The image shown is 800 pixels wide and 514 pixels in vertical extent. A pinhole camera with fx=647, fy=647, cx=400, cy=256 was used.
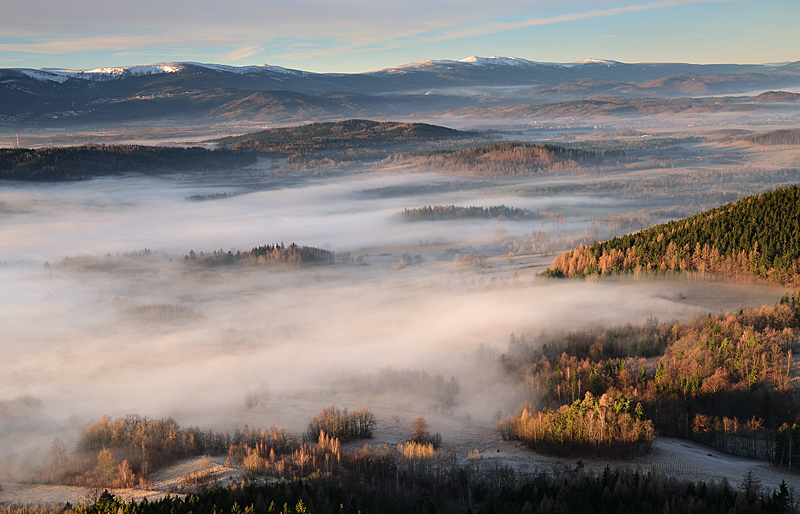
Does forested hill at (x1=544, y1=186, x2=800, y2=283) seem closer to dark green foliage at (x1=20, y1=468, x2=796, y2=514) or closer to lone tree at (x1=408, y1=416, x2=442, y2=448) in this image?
lone tree at (x1=408, y1=416, x2=442, y2=448)

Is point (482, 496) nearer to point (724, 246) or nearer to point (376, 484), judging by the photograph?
point (376, 484)

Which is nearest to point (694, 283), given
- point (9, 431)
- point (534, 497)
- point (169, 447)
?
point (534, 497)

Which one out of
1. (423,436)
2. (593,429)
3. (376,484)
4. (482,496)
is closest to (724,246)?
(593,429)

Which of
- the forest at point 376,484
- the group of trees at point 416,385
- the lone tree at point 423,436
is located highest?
the forest at point 376,484

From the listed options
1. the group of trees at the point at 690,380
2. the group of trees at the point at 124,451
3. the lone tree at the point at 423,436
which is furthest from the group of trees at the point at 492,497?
the lone tree at the point at 423,436

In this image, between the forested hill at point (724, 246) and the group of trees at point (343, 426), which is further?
the forested hill at point (724, 246)

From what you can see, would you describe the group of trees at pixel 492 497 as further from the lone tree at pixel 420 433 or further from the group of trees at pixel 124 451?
the lone tree at pixel 420 433

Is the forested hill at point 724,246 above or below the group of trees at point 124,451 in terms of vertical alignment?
above
